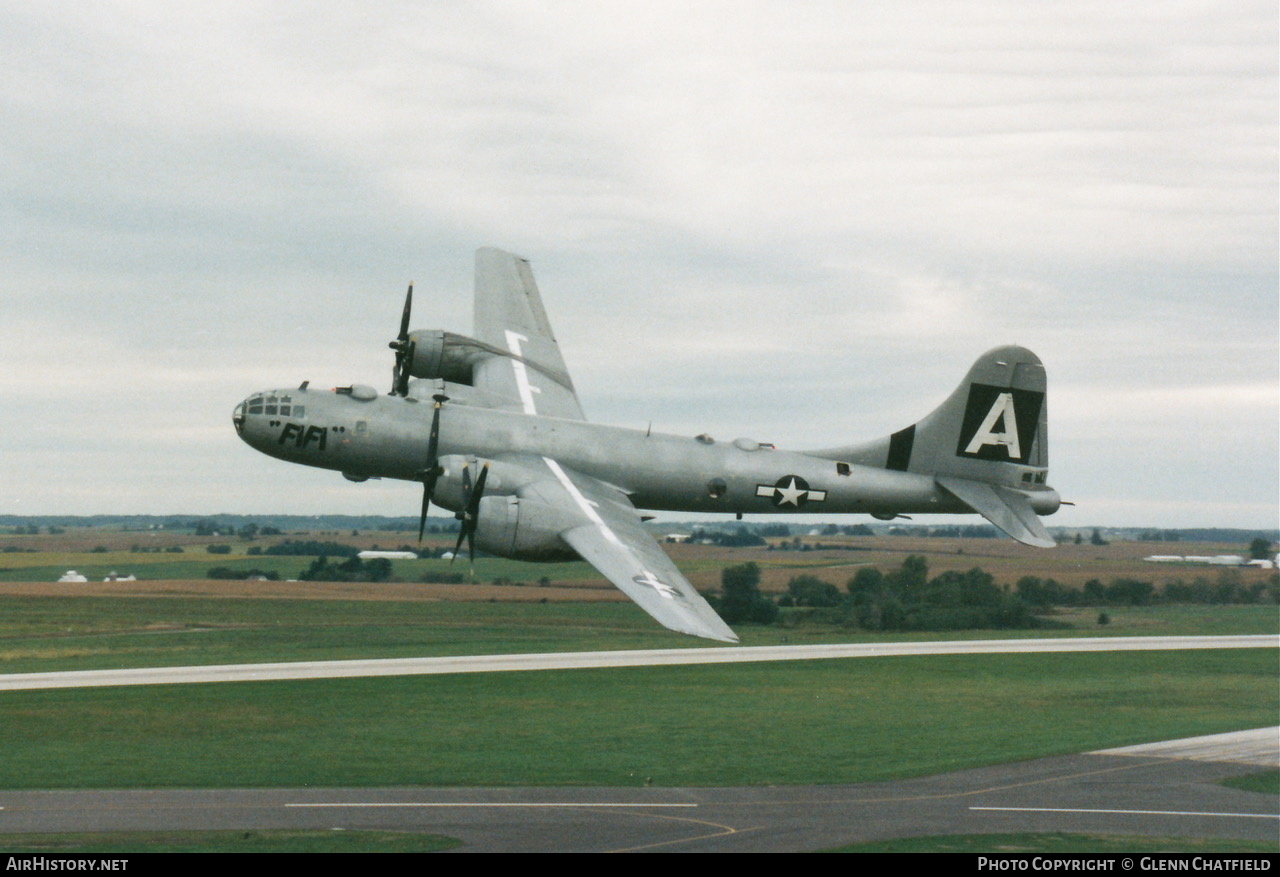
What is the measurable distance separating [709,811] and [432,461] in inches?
1552

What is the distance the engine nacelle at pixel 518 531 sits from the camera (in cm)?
4184

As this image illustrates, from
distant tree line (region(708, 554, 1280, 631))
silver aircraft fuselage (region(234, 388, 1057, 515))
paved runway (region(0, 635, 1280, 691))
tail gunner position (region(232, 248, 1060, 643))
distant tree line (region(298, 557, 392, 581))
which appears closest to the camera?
tail gunner position (region(232, 248, 1060, 643))

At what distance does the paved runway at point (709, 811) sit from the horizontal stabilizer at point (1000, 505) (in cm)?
2446

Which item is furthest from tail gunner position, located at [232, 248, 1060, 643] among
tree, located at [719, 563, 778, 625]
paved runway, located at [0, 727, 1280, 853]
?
tree, located at [719, 563, 778, 625]

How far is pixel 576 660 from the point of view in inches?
5207

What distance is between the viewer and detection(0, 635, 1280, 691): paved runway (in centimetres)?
11850

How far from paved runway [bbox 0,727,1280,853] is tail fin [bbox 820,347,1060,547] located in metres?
24.6

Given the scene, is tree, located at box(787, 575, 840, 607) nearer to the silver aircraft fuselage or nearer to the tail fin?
the tail fin

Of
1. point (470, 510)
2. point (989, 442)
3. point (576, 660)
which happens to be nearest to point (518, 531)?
point (470, 510)

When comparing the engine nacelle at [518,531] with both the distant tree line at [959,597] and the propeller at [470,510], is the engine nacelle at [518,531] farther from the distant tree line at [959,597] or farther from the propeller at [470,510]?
the distant tree line at [959,597]

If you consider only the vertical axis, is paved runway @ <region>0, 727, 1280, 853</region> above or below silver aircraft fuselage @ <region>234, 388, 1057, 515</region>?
below

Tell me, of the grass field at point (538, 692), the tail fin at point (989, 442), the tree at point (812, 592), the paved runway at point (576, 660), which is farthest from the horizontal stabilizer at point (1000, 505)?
the tree at point (812, 592)
